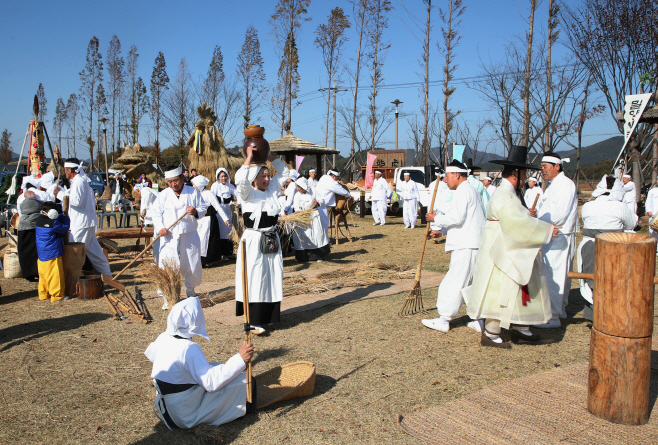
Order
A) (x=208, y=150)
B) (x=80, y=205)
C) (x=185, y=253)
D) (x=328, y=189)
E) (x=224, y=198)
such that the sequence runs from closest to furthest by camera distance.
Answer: (x=185, y=253) < (x=80, y=205) < (x=224, y=198) < (x=328, y=189) < (x=208, y=150)

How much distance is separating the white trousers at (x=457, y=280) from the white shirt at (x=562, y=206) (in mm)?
1071

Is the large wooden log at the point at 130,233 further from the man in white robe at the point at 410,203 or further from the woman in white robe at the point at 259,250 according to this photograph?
the man in white robe at the point at 410,203

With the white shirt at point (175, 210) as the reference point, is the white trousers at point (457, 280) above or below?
below

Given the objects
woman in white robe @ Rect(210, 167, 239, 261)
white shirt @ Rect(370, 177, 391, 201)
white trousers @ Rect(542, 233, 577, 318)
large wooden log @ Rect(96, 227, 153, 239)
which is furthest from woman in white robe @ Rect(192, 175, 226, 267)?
white shirt @ Rect(370, 177, 391, 201)

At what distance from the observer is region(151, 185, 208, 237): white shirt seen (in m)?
6.20

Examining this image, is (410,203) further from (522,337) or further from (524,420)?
(524,420)

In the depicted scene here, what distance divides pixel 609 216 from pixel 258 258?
13.3ft

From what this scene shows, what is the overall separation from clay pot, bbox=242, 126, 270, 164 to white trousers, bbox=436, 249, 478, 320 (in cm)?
239

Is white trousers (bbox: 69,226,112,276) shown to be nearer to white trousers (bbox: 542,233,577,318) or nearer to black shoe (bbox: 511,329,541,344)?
black shoe (bbox: 511,329,541,344)

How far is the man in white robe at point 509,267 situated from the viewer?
4316 millimetres

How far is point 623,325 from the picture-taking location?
3037 millimetres

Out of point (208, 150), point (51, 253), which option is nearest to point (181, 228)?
point (51, 253)

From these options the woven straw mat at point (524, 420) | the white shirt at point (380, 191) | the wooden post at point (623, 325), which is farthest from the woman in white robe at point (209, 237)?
the white shirt at point (380, 191)

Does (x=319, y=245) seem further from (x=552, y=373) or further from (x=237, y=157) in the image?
(x=237, y=157)
